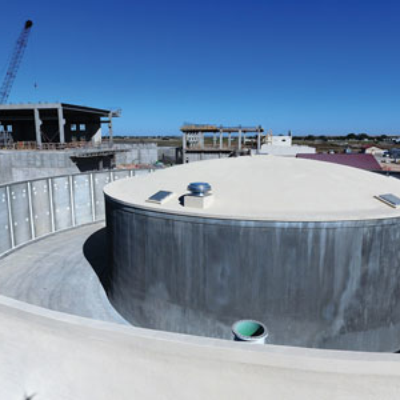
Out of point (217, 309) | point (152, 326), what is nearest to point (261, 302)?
point (217, 309)

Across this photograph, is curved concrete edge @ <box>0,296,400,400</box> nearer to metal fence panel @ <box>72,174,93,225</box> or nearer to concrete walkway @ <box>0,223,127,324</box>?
concrete walkway @ <box>0,223,127,324</box>

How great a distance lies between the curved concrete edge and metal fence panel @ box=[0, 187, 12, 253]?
38.9 feet

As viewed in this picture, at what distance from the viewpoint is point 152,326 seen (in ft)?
35.7

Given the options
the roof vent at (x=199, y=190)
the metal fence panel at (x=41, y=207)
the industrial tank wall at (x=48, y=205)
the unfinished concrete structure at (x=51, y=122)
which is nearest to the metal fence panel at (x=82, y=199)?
the industrial tank wall at (x=48, y=205)

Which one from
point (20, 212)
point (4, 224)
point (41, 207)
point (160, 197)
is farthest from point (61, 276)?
point (160, 197)

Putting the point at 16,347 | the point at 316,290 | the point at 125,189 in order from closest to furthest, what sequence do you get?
the point at 16,347
the point at 316,290
the point at 125,189

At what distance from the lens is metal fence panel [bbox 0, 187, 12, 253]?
1705 centimetres

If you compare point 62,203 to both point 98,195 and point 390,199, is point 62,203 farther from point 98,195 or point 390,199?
point 390,199

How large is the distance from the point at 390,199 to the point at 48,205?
18.1 metres

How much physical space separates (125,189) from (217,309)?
6317mm

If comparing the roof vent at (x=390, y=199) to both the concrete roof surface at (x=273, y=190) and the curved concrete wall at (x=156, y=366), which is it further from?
the curved concrete wall at (x=156, y=366)

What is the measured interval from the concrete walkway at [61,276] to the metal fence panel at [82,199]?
2.44 meters

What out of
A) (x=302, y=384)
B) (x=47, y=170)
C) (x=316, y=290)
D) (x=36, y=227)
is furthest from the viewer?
(x=47, y=170)

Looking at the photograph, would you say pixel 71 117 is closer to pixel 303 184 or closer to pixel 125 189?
pixel 125 189
